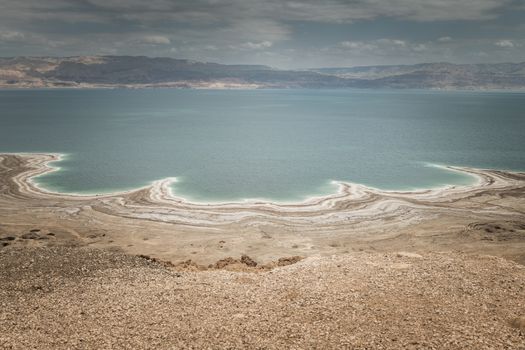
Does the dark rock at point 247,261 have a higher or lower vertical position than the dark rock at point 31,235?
lower

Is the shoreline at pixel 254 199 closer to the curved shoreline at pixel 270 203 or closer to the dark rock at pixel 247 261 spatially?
the curved shoreline at pixel 270 203

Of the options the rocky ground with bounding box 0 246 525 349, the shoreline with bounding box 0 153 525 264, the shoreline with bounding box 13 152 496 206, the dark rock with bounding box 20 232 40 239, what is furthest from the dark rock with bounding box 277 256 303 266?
the dark rock with bounding box 20 232 40 239

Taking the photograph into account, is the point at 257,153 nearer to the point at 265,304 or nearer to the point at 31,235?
the point at 31,235

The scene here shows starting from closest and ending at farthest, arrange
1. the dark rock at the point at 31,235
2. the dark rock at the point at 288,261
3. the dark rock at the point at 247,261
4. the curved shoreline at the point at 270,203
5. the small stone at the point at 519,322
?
the small stone at the point at 519,322, the dark rock at the point at 288,261, the dark rock at the point at 247,261, the dark rock at the point at 31,235, the curved shoreline at the point at 270,203

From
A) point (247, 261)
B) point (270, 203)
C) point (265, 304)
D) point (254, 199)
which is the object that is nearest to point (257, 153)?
point (254, 199)

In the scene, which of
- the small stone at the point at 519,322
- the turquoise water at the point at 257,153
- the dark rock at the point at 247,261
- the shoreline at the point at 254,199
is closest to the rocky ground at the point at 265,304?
the small stone at the point at 519,322

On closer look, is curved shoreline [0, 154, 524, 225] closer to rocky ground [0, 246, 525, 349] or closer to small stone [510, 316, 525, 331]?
rocky ground [0, 246, 525, 349]

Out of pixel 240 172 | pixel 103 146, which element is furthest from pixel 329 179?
pixel 103 146

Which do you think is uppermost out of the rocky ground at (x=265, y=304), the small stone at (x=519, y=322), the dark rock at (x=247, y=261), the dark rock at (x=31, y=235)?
the small stone at (x=519, y=322)

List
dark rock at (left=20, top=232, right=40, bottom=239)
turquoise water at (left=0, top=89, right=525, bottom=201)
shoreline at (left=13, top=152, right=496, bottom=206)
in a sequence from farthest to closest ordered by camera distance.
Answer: turquoise water at (left=0, top=89, right=525, bottom=201), shoreline at (left=13, top=152, right=496, bottom=206), dark rock at (left=20, top=232, right=40, bottom=239)
